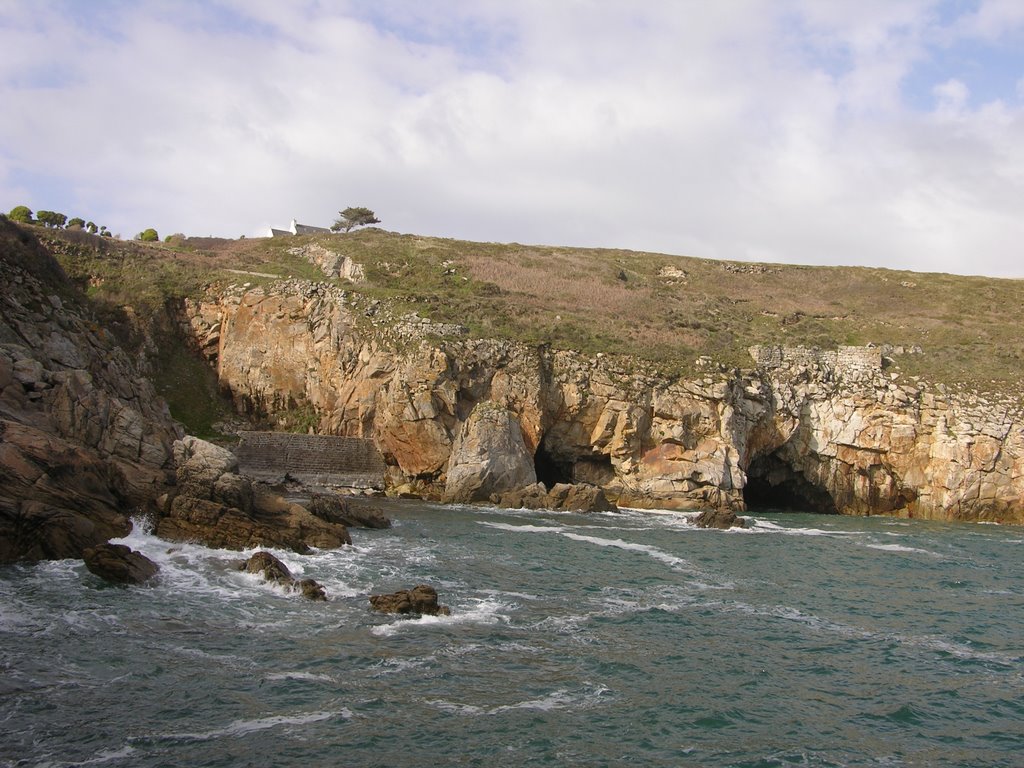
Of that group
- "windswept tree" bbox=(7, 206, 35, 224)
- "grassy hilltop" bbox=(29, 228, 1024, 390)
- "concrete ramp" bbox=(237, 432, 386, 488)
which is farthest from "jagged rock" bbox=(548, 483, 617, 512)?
"windswept tree" bbox=(7, 206, 35, 224)

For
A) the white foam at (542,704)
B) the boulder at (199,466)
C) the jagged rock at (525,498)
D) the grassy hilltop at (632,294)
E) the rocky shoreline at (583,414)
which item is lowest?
the jagged rock at (525,498)

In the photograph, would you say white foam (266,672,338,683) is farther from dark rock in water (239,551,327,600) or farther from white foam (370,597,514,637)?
dark rock in water (239,551,327,600)

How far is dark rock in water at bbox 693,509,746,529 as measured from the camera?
117 feet

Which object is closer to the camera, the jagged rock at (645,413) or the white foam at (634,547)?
the white foam at (634,547)

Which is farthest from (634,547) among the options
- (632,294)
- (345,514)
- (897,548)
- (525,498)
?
(632,294)

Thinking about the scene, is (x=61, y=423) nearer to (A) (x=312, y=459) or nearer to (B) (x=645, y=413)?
(A) (x=312, y=459)

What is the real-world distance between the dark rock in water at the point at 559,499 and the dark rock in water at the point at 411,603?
2096cm

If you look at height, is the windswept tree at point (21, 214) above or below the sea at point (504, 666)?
above

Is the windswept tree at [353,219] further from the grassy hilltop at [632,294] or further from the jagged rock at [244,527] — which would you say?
the jagged rock at [244,527]

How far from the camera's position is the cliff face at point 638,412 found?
43344 millimetres

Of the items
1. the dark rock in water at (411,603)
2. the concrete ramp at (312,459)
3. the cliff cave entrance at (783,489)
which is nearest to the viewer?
the dark rock in water at (411,603)

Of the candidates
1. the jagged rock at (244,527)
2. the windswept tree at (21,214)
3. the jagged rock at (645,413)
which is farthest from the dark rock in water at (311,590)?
the windswept tree at (21,214)

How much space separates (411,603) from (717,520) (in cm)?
2155

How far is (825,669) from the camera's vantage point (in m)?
15.5
